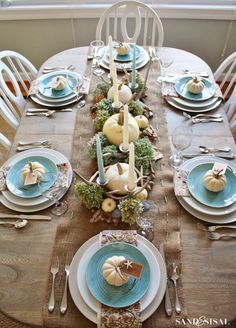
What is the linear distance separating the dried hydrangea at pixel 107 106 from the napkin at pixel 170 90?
0.35m

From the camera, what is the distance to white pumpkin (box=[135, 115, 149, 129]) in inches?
54.4

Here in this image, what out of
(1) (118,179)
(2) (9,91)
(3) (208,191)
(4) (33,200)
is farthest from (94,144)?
(2) (9,91)

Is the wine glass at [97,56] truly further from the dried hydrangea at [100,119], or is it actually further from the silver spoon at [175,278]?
the silver spoon at [175,278]

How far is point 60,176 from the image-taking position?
1.25 meters

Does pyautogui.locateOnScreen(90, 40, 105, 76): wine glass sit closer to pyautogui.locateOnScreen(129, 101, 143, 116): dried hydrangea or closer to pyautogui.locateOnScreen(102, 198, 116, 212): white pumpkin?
pyautogui.locateOnScreen(129, 101, 143, 116): dried hydrangea

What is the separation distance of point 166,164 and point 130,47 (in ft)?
3.16

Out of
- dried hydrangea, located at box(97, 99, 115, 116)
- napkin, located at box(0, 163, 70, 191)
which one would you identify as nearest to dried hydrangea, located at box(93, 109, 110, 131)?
dried hydrangea, located at box(97, 99, 115, 116)

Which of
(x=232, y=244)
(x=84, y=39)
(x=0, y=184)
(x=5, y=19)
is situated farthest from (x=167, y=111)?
(x=5, y=19)

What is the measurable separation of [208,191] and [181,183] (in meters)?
0.11

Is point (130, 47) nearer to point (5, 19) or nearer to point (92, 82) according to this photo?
point (92, 82)

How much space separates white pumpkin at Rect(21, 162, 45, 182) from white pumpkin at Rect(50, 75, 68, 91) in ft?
1.78

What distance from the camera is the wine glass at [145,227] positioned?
1066 mm

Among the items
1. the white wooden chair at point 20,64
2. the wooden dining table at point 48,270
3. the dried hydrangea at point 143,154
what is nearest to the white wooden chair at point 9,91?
the white wooden chair at point 20,64

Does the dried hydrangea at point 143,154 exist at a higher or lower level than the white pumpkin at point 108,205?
higher
